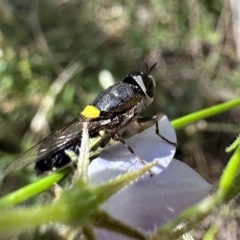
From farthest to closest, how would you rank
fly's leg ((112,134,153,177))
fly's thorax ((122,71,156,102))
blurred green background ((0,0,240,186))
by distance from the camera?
blurred green background ((0,0,240,186)) → fly's thorax ((122,71,156,102)) → fly's leg ((112,134,153,177))

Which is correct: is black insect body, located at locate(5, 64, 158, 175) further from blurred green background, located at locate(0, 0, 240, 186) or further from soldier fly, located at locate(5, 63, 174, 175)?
blurred green background, located at locate(0, 0, 240, 186)

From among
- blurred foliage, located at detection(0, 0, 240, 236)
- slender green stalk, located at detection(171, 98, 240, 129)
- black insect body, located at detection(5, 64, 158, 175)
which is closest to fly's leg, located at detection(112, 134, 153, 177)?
black insect body, located at detection(5, 64, 158, 175)

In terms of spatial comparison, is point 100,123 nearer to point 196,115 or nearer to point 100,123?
point 100,123

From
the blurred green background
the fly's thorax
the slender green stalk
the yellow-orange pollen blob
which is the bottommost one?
the blurred green background

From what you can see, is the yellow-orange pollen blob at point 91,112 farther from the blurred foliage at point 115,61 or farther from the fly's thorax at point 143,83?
the blurred foliage at point 115,61

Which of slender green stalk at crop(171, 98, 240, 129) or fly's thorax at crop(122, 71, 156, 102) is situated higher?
fly's thorax at crop(122, 71, 156, 102)

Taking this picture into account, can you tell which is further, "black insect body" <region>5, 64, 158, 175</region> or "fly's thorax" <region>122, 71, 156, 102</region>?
"fly's thorax" <region>122, 71, 156, 102</region>

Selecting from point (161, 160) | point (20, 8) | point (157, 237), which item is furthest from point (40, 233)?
point (20, 8)

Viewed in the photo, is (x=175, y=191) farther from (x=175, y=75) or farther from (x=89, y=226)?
(x=175, y=75)

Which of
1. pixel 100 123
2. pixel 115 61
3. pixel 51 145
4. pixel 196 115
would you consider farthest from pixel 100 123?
pixel 115 61
